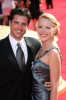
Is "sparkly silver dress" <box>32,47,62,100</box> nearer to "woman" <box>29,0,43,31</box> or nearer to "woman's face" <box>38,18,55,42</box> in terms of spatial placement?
"woman's face" <box>38,18,55,42</box>

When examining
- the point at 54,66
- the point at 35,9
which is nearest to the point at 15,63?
the point at 54,66

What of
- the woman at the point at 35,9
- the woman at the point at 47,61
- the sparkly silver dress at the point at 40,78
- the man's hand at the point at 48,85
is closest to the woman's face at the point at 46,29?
the woman at the point at 47,61

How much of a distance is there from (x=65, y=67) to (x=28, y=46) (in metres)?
3.46

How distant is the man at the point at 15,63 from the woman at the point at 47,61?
3.5 inches

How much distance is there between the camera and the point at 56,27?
2.66 meters

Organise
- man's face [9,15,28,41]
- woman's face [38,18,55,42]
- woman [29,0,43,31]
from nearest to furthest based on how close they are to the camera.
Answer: woman's face [38,18,55,42], man's face [9,15,28,41], woman [29,0,43,31]

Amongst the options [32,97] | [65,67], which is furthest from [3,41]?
[65,67]

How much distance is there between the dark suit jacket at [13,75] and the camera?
105 inches

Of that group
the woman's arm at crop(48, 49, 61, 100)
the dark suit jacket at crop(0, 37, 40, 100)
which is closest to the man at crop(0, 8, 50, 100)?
the dark suit jacket at crop(0, 37, 40, 100)

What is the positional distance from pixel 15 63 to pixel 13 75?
123mm

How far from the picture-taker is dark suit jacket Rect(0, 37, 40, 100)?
2662mm

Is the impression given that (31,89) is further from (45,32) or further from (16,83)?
(45,32)

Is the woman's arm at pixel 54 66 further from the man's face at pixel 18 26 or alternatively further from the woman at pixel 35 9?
the woman at pixel 35 9

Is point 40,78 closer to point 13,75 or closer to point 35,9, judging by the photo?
point 13,75
